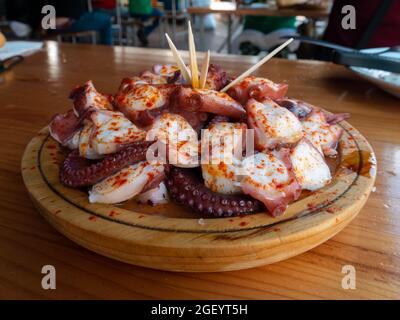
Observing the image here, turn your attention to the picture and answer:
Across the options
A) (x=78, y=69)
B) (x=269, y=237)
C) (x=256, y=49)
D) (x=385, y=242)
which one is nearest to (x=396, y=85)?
(x=385, y=242)

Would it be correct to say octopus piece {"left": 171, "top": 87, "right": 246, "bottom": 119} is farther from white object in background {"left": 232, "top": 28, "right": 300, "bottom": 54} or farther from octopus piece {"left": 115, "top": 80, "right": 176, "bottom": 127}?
white object in background {"left": 232, "top": 28, "right": 300, "bottom": 54}

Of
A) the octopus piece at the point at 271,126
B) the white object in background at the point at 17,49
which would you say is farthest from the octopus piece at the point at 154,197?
the white object in background at the point at 17,49

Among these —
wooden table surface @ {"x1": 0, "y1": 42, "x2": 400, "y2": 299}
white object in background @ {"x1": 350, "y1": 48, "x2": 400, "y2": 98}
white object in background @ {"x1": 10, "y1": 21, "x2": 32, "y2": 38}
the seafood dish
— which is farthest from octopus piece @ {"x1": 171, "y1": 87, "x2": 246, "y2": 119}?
white object in background @ {"x1": 10, "y1": 21, "x2": 32, "y2": 38}

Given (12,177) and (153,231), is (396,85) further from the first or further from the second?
(12,177)

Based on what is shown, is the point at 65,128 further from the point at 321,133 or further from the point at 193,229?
the point at 321,133

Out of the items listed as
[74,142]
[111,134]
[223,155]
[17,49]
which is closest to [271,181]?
[223,155]

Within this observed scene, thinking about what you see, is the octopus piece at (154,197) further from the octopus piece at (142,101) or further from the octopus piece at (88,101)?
the octopus piece at (88,101)
